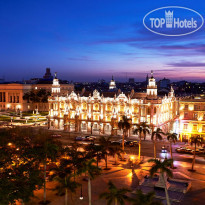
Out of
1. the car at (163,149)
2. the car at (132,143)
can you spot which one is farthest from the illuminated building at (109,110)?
the car at (163,149)

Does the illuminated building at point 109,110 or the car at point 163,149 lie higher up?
the illuminated building at point 109,110

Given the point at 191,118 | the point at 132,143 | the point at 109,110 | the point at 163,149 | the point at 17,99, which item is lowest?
the point at 163,149

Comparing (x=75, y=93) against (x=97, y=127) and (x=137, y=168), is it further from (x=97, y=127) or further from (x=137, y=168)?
(x=137, y=168)

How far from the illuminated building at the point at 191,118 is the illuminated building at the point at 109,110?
18.8 ft

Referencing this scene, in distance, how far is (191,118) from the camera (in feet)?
253

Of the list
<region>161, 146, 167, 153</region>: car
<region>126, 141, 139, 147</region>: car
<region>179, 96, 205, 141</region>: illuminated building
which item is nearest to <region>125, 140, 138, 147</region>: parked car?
<region>126, 141, 139, 147</region>: car

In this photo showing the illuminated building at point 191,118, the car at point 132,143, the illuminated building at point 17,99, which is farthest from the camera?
the illuminated building at point 17,99

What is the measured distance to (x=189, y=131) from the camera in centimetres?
7700

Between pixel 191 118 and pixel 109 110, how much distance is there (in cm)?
2388

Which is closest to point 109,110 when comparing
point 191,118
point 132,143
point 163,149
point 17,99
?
point 132,143

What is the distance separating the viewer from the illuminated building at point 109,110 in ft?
255

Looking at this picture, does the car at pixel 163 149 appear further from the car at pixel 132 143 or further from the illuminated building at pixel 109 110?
the illuminated building at pixel 109 110

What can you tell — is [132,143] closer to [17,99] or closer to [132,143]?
[132,143]

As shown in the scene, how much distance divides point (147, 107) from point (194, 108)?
13201 millimetres
